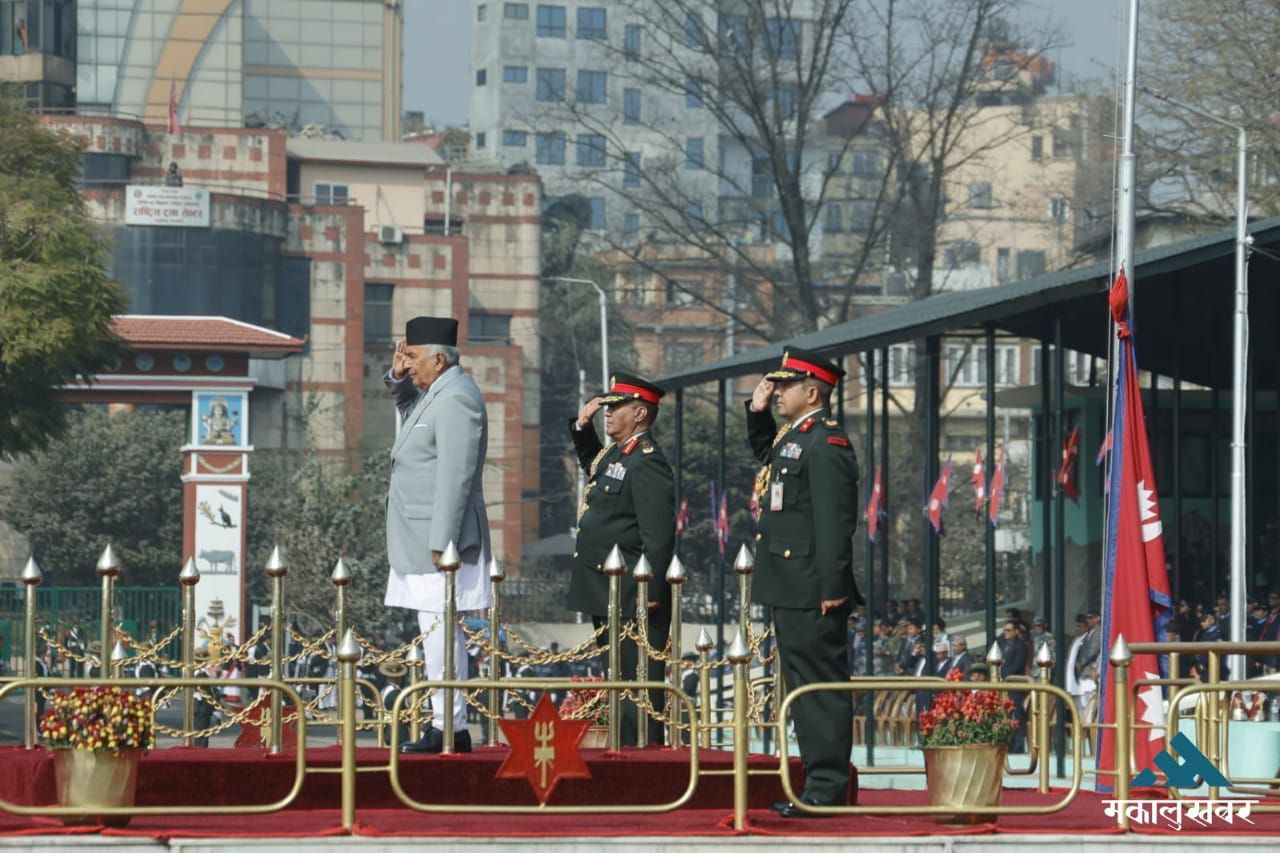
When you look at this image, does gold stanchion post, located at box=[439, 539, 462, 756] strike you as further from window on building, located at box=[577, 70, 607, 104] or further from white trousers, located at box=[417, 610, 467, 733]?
window on building, located at box=[577, 70, 607, 104]

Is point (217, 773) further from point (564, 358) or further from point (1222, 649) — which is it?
point (564, 358)

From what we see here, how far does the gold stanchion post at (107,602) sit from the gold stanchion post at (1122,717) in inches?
164

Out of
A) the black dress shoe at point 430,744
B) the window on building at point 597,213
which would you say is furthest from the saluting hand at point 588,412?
the window on building at point 597,213

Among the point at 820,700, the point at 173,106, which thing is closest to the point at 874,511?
the point at 820,700

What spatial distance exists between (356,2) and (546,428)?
1842 cm

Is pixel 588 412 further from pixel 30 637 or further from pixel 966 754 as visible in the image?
pixel 966 754

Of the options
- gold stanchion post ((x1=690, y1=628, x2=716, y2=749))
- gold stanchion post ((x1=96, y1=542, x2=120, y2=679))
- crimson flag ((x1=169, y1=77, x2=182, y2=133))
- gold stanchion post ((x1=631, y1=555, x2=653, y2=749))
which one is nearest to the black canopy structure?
gold stanchion post ((x1=690, y1=628, x2=716, y2=749))

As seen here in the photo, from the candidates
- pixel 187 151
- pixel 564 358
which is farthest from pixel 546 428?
pixel 187 151

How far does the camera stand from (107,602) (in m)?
10.2

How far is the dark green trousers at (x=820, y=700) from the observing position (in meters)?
9.52

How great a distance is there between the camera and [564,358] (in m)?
80.3

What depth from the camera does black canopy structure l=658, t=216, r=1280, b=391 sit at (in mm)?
21078

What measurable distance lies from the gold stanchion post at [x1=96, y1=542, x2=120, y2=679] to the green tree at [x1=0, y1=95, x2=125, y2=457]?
2299cm

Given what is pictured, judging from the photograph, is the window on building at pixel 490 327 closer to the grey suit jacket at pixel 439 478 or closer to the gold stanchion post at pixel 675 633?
the gold stanchion post at pixel 675 633
